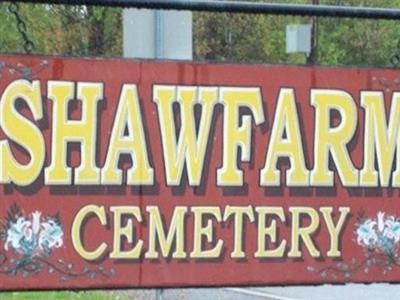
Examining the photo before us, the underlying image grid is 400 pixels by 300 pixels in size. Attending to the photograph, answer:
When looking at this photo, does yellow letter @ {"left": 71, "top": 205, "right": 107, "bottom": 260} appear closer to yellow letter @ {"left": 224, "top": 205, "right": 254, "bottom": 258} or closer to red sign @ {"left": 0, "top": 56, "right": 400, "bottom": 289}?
red sign @ {"left": 0, "top": 56, "right": 400, "bottom": 289}

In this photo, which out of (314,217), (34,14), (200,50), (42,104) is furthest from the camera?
(200,50)

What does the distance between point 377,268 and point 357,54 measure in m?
40.2

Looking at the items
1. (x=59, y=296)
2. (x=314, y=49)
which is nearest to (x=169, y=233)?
(x=314, y=49)

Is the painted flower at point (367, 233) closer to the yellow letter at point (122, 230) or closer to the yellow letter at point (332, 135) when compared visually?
the yellow letter at point (332, 135)

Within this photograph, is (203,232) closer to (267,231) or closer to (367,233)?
(267,231)

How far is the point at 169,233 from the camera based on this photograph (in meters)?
4.02

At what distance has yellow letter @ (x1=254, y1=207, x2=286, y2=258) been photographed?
411 centimetres

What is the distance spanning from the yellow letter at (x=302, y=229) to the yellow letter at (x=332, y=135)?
10cm

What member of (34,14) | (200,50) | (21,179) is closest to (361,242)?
(21,179)

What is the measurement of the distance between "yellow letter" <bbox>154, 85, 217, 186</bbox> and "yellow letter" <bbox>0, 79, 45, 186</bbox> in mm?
383

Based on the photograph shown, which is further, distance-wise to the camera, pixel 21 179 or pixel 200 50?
pixel 200 50

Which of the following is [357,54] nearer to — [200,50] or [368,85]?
[200,50]

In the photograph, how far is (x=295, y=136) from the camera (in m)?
4.11

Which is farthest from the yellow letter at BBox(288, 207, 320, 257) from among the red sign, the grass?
the grass
